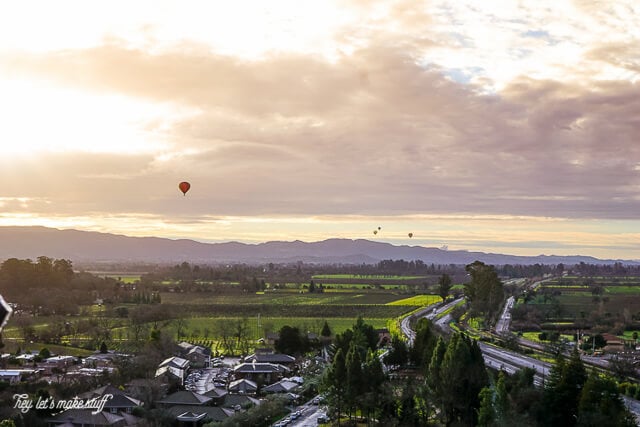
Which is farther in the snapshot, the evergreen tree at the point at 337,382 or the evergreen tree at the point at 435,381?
the evergreen tree at the point at 337,382

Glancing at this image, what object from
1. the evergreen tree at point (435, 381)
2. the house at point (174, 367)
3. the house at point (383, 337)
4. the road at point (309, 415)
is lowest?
the road at point (309, 415)

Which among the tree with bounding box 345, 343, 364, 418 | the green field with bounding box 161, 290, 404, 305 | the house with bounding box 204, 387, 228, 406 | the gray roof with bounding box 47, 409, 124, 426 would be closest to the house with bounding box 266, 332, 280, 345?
the house with bounding box 204, 387, 228, 406

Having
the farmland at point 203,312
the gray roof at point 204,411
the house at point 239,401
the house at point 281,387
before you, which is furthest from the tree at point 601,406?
the farmland at point 203,312

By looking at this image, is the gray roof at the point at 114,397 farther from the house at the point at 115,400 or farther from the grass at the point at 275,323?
the grass at the point at 275,323

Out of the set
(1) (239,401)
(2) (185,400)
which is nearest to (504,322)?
(1) (239,401)

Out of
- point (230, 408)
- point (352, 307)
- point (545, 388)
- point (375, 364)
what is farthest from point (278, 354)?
point (352, 307)

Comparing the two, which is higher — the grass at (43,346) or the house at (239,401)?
the house at (239,401)
